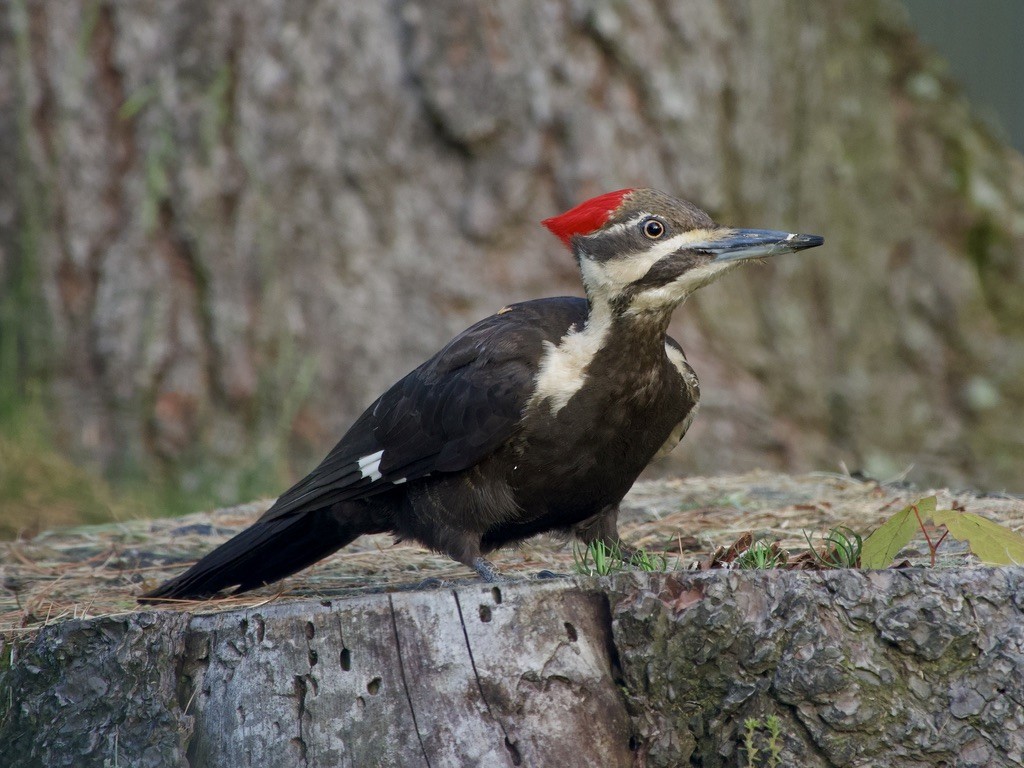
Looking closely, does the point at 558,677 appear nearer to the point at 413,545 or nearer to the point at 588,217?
the point at 588,217

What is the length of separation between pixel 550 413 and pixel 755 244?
2.20ft

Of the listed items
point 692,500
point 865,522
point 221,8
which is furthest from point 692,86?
point 865,522

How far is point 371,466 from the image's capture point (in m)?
3.52

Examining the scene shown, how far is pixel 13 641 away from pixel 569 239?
68.5 inches

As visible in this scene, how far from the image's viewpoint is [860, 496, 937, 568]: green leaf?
2.57 meters

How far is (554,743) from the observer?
250cm

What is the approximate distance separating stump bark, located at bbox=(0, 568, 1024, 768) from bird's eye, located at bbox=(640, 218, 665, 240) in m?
1.12

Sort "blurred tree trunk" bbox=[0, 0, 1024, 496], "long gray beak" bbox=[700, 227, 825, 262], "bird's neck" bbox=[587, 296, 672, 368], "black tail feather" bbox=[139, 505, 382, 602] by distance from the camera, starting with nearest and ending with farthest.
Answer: "long gray beak" bbox=[700, 227, 825, 262] → "bird's neck" bbox=[587, 296, 672, 368] → "black tail feather" bbox=[139, 505, 382, 602] → "blurred tree trunk" bbox=[0, 0, 1024, 496]

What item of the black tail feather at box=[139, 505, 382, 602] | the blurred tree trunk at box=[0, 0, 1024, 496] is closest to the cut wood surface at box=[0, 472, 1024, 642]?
the black tail feather at box=[139, 505, 382, 602]

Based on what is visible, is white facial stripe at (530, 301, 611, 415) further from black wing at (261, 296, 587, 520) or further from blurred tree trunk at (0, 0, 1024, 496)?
blurred tree trunk at (0, 0, 1024, 496)

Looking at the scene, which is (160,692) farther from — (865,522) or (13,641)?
(865,522)

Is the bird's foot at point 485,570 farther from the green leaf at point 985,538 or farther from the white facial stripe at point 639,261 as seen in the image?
the green leaf at point 985,538

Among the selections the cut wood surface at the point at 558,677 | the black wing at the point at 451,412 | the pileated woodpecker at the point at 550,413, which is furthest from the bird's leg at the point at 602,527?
the cut wood surface at the point at 558,677

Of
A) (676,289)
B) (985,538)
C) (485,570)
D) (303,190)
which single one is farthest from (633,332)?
(303,190)
